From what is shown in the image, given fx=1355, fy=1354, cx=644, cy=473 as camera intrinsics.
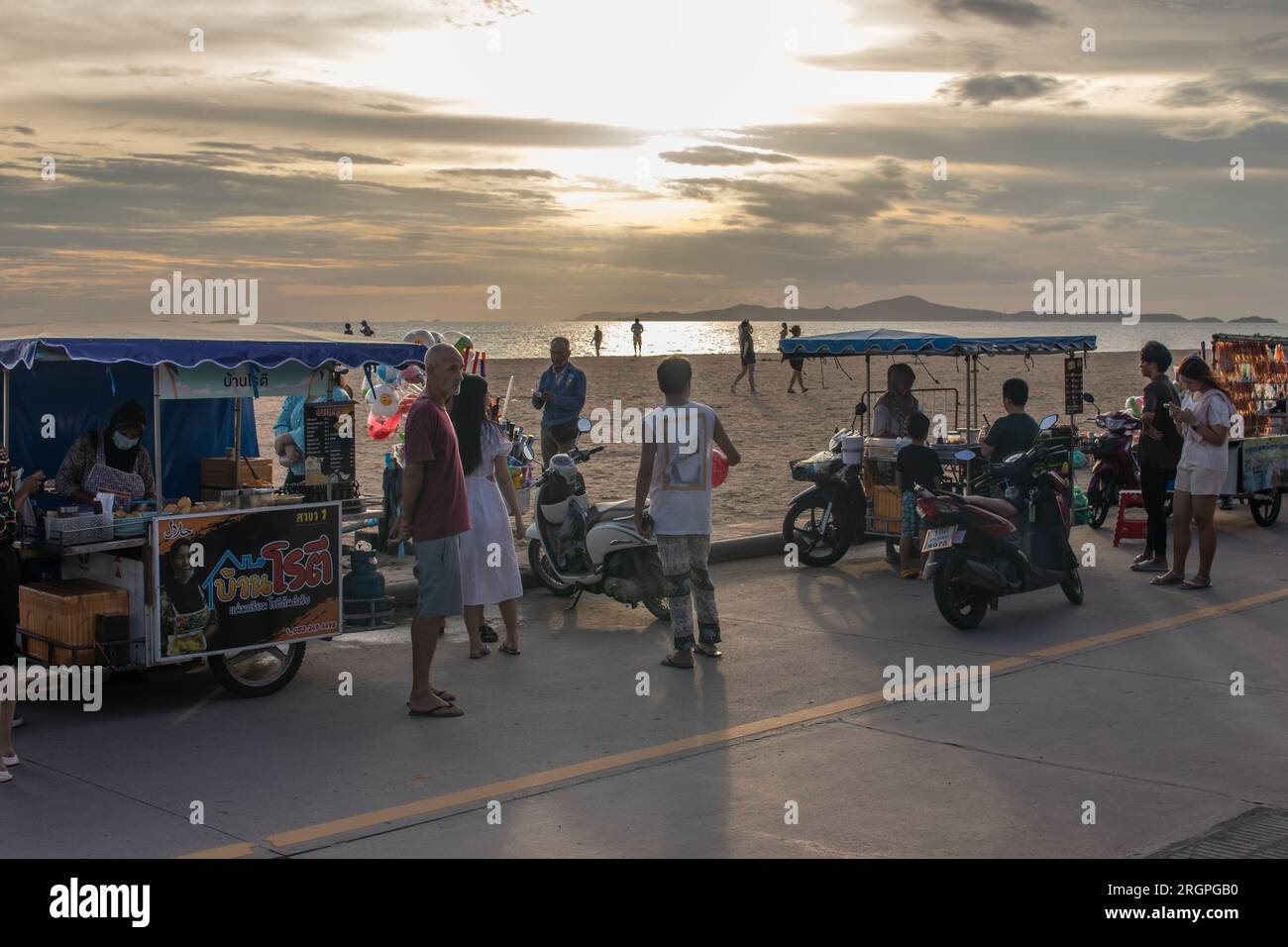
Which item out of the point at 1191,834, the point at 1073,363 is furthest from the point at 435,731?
the point at 1073,363

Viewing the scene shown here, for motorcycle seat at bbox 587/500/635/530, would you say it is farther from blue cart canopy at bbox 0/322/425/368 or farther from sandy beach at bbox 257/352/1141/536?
sandy beach at bbox 257/352/1141/536

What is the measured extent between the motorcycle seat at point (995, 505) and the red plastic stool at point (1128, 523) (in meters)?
4.13

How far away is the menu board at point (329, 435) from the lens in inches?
531

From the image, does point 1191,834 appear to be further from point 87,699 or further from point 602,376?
point 602,376

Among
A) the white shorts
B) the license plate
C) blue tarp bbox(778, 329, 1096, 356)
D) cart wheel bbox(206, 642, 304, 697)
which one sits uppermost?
blue tarp bbox(778, 329, 1096, 356)

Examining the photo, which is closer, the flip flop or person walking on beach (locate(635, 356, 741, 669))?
person walking on beach (locate(635, 356, 741, 669))

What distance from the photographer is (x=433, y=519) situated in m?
7.67

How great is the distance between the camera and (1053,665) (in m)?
8.68

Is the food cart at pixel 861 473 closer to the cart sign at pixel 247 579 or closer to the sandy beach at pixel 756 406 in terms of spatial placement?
the sandy beach at pixel 756 406

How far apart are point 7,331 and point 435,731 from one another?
11.9 feet

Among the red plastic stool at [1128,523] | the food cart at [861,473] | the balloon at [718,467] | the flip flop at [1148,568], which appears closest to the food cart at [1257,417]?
the red plastic stool at [1128,523]

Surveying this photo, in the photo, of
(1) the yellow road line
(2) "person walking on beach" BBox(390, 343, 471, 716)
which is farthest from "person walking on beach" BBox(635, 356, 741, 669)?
(2) "person walking on beach" BBox(390, 343, 471, 716)

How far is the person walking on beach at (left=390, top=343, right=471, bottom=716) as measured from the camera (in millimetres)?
7617

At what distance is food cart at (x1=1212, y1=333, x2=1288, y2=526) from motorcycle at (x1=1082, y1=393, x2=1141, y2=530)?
1.04m
